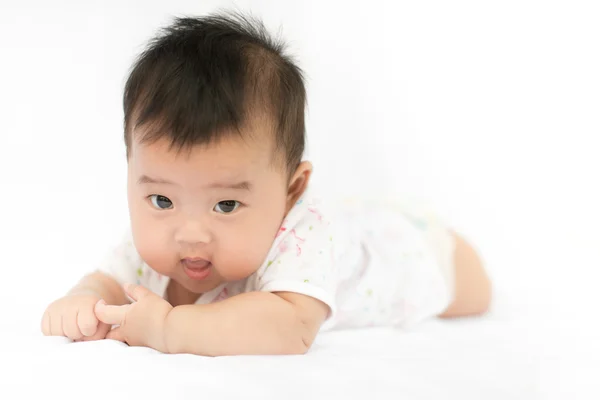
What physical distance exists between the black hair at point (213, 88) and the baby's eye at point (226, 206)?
0.38 feet

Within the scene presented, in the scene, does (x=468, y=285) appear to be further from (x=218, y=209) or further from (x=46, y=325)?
(x=46, y=325)

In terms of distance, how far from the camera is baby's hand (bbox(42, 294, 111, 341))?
1260 millimetres

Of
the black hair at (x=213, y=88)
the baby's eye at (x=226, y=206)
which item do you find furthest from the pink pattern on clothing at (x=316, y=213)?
the baby's eye at (x=226, y=206)

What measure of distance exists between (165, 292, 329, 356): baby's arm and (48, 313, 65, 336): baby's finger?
23cm

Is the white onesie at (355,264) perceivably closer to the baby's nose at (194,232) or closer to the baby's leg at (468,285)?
the baby's leg at (468,285)

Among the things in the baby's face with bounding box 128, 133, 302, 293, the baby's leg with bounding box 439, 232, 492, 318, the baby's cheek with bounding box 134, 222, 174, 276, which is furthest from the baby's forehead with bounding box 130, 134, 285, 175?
the baby's leg with bounding box 439, 232, 492, 318

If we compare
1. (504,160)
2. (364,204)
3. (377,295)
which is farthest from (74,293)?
(504,160)

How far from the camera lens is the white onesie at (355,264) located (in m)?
1.33

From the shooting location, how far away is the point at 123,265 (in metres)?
1.55

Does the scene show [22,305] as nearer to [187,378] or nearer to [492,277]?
[187,378]

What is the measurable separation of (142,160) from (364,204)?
76 centimetres

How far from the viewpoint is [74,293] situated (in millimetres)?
1392

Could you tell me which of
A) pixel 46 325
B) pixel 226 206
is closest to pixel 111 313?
pixel 46 325

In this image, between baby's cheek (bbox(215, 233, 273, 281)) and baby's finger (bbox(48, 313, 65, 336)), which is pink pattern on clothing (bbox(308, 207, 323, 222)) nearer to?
baby's cheek (bbox(215, 233, 273, 281))
